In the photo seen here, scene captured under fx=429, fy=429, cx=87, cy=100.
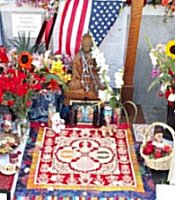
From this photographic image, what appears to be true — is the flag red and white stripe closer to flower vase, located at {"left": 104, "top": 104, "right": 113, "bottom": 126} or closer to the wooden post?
the wooden post

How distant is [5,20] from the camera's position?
11.2ft

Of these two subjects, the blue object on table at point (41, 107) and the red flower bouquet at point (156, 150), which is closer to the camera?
the red flower bouquet at point (156, 150)

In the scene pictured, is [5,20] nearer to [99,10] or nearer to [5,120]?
[99,10]

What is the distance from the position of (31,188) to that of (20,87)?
0.55 metres

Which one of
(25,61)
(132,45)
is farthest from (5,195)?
(132,45)

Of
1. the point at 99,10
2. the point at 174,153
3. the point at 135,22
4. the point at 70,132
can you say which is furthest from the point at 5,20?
the point at 174,153

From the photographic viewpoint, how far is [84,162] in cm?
229

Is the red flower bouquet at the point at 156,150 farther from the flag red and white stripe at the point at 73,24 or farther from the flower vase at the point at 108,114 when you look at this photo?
the flag red and white stripe at the point at 73,24

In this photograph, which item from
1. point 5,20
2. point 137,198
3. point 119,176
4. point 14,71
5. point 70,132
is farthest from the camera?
point 5,20

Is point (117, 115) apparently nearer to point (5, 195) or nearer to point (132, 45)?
point (132, 45)

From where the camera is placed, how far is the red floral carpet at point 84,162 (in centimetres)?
213

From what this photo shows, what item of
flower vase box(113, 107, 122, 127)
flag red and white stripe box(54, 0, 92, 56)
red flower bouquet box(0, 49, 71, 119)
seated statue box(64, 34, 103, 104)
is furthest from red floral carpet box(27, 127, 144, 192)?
flag red and white stripe box(54, 0, 92, 56)

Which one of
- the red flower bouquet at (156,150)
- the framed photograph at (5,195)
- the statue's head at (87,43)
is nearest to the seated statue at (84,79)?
the statue's head at (87,43)

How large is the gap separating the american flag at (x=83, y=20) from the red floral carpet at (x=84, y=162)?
2.77 feet
